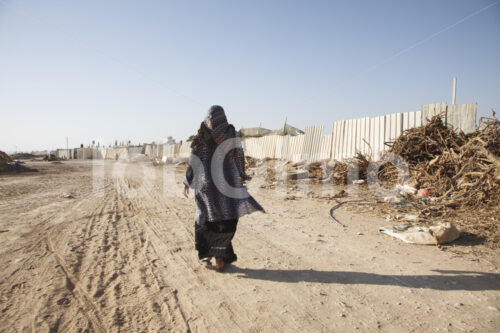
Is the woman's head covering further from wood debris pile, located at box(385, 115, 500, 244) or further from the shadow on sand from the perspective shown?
wood debris pile, located at box(385, 115, 500, 244)

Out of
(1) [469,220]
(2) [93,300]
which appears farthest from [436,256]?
(2) [93,300]

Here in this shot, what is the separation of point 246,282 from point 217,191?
936mm

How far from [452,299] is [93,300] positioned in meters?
2.92

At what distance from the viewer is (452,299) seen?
2227 millimetres

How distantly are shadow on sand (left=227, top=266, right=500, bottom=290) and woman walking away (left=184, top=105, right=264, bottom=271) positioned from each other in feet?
1.05

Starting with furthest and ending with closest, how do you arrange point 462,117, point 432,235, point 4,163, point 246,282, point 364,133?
point 4,163
point 364,133
point 462,117
point 432,235
point 246,282

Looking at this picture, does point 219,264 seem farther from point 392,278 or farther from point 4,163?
point 4,163

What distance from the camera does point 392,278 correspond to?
261cm

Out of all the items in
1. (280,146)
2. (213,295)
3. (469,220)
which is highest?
(280,146)

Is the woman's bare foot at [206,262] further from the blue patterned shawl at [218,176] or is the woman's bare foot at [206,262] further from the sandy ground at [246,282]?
the blue patterned shawl at [218,176]

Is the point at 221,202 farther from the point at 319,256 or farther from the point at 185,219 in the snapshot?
the point at 185,219

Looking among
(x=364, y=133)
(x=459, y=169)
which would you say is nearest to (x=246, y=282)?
(x=459, y=169)

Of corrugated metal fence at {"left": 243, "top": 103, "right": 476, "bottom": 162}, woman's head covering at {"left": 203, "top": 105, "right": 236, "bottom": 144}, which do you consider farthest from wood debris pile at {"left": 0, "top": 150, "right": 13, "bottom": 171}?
woman's head covering at {"left": 203, "top": 105, "right": 236, "bottom": 144}

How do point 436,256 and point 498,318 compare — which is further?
point 436,256
